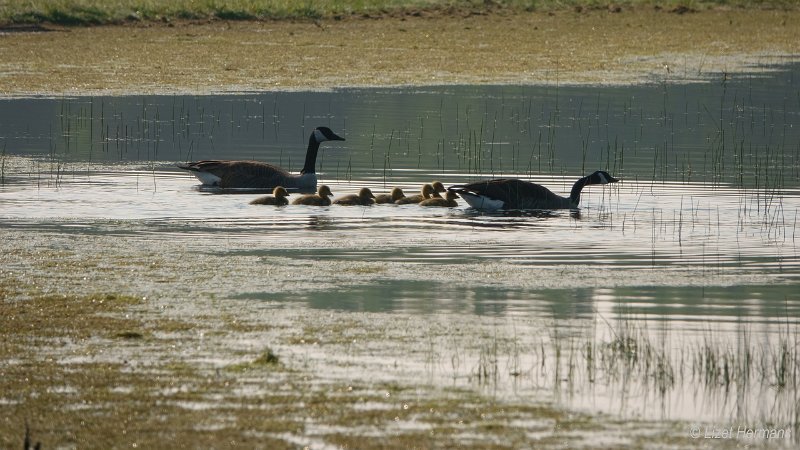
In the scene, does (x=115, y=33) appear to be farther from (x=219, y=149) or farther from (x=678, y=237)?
(x=678, y=237)

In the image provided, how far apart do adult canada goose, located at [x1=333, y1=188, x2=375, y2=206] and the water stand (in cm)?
18

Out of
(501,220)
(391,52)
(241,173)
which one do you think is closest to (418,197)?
(501,220)

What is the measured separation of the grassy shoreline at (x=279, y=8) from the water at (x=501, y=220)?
13.2 metres

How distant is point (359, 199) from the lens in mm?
17188

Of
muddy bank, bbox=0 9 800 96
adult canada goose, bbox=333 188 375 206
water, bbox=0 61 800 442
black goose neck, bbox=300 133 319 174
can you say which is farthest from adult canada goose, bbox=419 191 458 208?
muddy bank, bbox=0 9 800 96

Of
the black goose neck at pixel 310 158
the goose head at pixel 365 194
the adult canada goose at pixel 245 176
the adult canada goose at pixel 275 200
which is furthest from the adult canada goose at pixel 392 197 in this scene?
the black goose neck at pixel 310 158

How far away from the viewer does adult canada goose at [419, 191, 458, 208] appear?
667 inches

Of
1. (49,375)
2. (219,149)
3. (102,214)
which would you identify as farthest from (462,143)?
(49,375)

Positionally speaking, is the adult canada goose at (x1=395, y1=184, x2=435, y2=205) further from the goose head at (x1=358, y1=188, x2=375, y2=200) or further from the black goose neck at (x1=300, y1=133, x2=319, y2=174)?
the black goose neck at (x1=300, y1=133, x2=319, y2=174)

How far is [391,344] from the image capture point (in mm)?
9570

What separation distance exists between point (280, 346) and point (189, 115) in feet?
62.3

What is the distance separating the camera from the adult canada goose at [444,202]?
17.0m

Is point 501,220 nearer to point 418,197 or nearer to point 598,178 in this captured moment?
point 418,197

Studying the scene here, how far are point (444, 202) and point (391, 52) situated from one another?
20998 millimetres
